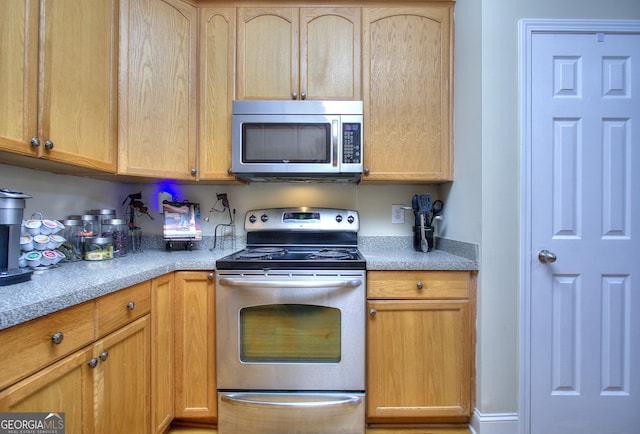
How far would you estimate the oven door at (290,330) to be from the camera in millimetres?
1444

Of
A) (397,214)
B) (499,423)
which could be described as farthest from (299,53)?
(499,423)

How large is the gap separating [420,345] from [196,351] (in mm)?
1159

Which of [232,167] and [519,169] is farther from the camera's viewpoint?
[232,167]

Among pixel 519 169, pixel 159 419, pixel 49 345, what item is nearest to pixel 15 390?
pixel 49 345

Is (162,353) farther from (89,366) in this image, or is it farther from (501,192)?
(501,192)

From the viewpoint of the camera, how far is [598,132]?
4.62 feet

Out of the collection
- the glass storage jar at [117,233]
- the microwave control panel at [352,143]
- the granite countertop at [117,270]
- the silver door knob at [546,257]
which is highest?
the microwave control panel at [352,143]

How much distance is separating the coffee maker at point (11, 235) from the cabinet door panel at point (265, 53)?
1.16 metres

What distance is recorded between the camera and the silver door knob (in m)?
1.40

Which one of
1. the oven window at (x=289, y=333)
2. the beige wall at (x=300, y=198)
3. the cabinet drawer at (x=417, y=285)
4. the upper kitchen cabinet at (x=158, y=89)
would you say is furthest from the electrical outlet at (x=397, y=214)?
the upper kitchen cabinet at (x=158, y=89)

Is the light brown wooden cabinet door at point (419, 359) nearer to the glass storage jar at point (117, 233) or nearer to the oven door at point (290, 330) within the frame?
the oven door at point (290, 330)

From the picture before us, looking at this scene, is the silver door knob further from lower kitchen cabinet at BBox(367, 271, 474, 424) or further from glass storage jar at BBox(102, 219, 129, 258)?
glass storage jar at BBox(102, 219, 129, 258)

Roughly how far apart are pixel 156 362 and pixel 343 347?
900 mm

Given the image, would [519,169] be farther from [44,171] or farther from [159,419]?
[44,171]
